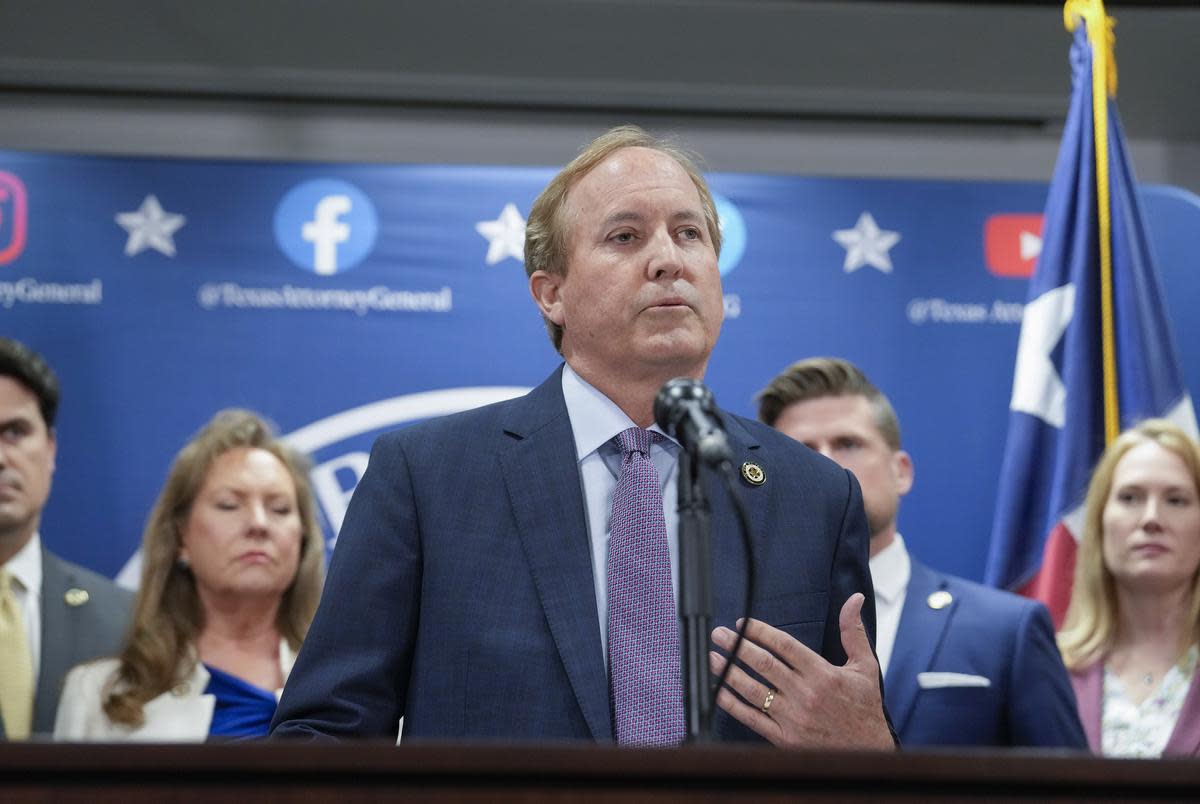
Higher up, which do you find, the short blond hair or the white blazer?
the short blond hair

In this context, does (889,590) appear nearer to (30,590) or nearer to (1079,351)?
(1079,351)

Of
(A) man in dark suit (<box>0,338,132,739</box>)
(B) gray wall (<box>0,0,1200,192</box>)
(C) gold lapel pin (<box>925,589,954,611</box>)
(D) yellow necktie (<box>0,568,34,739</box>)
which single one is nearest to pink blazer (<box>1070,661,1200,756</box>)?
(C) gold lapel pin (<box>925,589,954,611</box>)

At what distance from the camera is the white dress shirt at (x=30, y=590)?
144 inches

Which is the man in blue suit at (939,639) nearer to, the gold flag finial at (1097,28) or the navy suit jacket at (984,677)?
the navy suit jacket at (984,677)

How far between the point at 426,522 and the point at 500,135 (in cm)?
319

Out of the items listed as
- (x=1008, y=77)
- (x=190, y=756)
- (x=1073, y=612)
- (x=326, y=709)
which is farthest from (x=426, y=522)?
(x=1008, y=77)

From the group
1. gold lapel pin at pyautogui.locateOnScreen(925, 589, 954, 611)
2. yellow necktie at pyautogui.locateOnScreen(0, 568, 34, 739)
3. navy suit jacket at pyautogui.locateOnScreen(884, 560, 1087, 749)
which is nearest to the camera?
navy suit jacket at pyautogui.locateOnScreen(884, 560, 1087, 749)

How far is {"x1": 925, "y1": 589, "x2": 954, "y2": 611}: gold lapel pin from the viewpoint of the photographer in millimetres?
3357

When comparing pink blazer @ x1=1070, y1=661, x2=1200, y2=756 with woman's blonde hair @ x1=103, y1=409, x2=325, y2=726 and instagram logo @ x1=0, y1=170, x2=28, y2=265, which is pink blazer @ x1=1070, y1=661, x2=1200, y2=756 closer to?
woman's blonde hair @ x1=103, y1=409, x2=325, y2=726

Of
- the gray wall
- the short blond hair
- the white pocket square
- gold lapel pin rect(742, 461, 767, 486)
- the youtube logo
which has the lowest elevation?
the white pocket square

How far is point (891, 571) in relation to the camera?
137 inches

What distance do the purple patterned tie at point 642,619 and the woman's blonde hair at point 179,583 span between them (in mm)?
1777

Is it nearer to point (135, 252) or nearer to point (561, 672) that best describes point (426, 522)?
point (561, 672)

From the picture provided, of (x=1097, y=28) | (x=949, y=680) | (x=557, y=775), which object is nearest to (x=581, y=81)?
(x=1097, y=28)
